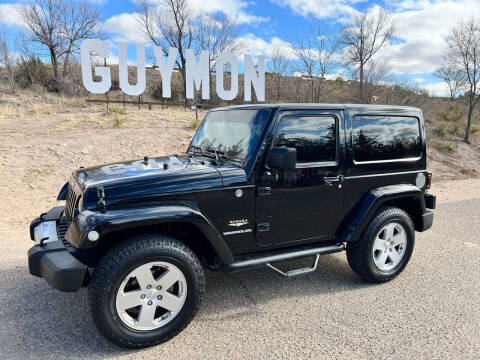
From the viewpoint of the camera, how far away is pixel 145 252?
104 inches

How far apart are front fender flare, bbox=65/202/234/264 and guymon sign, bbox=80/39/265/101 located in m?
13.0

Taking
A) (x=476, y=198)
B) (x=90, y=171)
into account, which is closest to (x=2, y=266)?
(x=90, y=171)

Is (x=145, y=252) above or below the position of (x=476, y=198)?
above

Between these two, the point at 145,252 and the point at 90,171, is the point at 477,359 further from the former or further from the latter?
the point at 90,171

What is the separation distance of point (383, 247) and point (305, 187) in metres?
1.27

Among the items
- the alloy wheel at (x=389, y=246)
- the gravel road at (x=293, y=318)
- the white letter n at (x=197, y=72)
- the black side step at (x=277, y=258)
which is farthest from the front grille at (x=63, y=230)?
the white letter n at (x=197, y=72)

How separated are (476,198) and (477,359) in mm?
6666

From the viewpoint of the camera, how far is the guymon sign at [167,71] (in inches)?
566

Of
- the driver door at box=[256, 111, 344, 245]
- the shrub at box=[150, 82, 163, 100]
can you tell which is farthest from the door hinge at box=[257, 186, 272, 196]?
the shrub at box=[150, 82, 163, 100]

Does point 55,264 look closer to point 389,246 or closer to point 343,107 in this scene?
point 343,107

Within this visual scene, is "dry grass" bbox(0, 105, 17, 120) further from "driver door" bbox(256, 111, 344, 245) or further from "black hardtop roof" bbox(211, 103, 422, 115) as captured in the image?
"driver door" bbox(256, 111, 344, 245)

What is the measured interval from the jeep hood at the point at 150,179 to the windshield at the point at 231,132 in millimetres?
317

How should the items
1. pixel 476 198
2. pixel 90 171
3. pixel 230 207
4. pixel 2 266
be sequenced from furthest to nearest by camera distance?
pixel 476 198, pixel 2 266, pixel 90 171, pixel 230 207

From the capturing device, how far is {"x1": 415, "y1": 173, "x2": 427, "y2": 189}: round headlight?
4.12 metres
